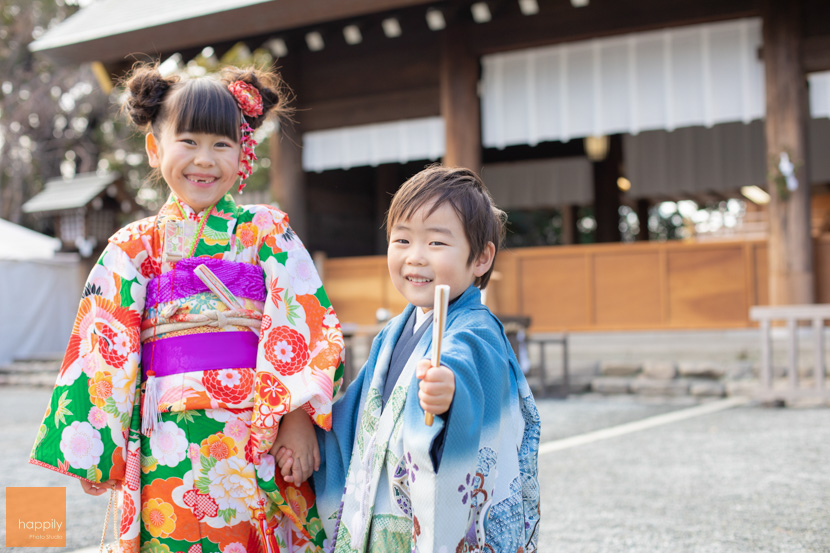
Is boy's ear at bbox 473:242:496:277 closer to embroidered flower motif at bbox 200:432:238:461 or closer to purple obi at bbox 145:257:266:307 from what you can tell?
purple obi at bbox 145:257:266:307

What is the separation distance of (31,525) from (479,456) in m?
1.01

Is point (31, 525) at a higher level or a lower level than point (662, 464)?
higher

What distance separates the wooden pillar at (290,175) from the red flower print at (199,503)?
759 cm

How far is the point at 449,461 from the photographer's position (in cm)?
127

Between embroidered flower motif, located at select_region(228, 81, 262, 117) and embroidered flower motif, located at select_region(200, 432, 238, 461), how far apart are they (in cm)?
76

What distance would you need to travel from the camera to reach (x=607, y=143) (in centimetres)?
1134

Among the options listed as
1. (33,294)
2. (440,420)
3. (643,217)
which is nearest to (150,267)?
(440,420)

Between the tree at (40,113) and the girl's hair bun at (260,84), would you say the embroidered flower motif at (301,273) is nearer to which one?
the girl's hair bun at (260,84)

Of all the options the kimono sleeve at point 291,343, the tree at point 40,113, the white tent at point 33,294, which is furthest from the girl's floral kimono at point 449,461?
the tree at point 40,113

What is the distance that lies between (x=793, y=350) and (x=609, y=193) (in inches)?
263

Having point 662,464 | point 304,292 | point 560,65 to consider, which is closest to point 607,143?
point 560,65

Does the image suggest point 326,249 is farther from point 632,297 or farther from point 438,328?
point 438,328

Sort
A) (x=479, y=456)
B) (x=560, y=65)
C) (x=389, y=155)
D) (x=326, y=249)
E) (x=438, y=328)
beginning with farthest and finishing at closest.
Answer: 1. (x=326, y=249)
2. (x=389, y=155)
3. (x=560, y=65)
4. (x=479, y=456)
5. (x=438, y=328)

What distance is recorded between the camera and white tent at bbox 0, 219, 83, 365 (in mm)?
11320
